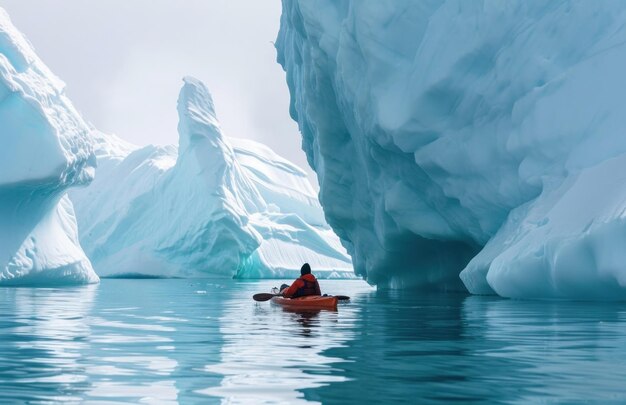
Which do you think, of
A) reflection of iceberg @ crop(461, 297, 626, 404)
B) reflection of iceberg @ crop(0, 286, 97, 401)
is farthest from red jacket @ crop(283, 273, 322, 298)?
reflection of iceberg @ crop(0, 286, 97, 401)

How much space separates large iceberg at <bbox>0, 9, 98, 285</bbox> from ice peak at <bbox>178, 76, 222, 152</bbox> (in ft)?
52.5

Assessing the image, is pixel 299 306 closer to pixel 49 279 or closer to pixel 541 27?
pixel 541 27

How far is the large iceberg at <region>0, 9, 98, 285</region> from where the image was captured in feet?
94.4

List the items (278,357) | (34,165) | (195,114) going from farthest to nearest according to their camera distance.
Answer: (195,114)
(34,165)
(278,357)

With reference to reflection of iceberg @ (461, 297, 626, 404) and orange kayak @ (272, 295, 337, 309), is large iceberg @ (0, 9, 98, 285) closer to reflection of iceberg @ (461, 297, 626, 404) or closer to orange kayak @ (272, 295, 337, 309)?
orange kayak @ (272, 295, 337, 309)

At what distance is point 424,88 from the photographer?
64.0 feet

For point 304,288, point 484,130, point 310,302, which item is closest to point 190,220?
point 484,130

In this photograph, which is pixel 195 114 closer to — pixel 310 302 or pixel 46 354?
pixel 310 302

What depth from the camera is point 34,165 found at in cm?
2864

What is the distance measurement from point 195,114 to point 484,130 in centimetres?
3256

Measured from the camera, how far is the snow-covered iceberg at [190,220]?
48.5m

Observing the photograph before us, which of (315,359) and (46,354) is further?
(46,354)

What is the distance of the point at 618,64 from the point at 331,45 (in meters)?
8.79

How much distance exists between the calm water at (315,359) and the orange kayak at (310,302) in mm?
1670
